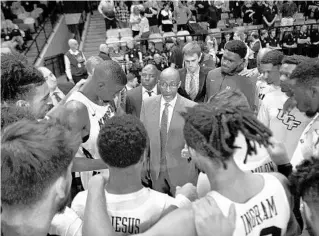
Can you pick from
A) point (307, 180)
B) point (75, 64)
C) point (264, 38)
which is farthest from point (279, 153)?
point (264, 38)

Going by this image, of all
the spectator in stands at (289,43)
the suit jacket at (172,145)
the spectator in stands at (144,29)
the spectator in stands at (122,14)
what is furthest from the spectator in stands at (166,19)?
the suit jacket at (172,145)

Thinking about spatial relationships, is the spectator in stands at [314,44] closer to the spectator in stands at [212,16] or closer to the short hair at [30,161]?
the spectator in stands at [212,16]

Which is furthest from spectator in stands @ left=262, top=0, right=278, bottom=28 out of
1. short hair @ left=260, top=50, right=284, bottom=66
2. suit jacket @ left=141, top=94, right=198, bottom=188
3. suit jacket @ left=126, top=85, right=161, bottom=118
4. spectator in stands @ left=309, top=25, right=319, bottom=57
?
suit jacket @ left=141, top=94, right=198, bottom=188

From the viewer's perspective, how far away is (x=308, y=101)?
2320mm

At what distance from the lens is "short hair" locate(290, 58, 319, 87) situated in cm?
234

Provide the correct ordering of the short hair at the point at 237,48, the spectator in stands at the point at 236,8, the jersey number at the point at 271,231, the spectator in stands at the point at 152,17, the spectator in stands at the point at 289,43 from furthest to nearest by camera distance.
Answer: the spectator in stands at the point at 236,8 < the spectator in stands at the point at 152,17 < the spectator in stands at the point at 289,43 < the short hair at the point at 237,48 < the jersey number at the point at 271,231

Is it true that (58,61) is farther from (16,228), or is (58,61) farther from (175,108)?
(16,228)

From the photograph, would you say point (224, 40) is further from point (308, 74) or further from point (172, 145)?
point (308, 74)

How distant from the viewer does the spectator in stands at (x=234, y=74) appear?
378cm

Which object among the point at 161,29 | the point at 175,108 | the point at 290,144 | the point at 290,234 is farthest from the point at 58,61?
the point at 290,234

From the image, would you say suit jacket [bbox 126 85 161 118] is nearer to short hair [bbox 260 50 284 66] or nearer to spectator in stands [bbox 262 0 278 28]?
short hair [bbox 260 50 284 66]

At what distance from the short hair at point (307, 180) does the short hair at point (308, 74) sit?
88 centimetres

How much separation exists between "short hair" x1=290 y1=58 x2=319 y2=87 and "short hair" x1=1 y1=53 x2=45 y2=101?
69.3 inches

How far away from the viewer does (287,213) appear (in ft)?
5.31
